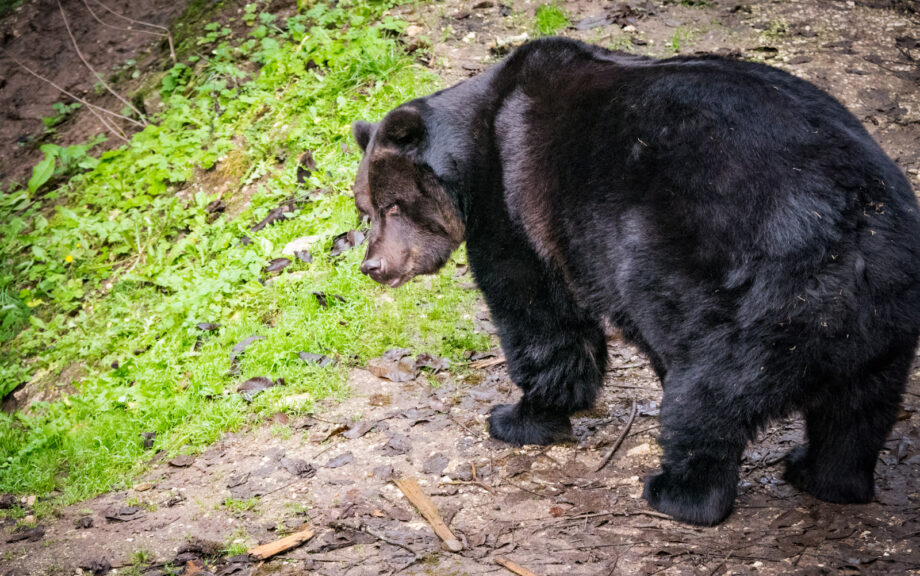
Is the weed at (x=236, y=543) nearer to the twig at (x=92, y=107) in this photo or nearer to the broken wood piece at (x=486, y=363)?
the broken wood piece at (x=486, y=363)

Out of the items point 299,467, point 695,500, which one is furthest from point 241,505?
point 695,500

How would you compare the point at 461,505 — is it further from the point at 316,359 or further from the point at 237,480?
the point at 316,359

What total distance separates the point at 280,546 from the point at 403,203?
215 centimetres

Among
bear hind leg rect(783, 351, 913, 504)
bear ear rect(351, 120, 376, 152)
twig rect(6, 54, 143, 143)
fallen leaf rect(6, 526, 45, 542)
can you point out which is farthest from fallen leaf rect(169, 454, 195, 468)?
twig rect(6, 54, 143, 143)

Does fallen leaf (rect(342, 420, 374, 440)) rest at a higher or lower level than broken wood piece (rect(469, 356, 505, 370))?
lower

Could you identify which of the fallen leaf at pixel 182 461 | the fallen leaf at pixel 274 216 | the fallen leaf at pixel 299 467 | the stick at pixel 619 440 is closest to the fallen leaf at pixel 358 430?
the fallen leaf at pixel 299 467

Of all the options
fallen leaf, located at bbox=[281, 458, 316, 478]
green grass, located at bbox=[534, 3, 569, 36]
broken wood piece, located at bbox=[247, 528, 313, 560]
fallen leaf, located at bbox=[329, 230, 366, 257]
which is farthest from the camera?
green grass, located at bbox=[534, 3, 569, 36]

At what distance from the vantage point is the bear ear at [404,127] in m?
4.88

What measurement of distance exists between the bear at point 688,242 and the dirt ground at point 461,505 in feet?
0.71

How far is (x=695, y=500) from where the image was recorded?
13.4ft

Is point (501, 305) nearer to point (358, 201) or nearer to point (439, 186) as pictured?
point (439, 186)

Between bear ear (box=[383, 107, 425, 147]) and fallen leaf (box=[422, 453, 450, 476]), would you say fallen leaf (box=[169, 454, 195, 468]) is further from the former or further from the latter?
bear ear (box=[383, 107, 425, 147])

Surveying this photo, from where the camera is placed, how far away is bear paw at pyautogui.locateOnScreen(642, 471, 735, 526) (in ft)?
13.2

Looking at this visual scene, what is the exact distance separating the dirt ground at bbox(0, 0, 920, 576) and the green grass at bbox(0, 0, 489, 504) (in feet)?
1.49
